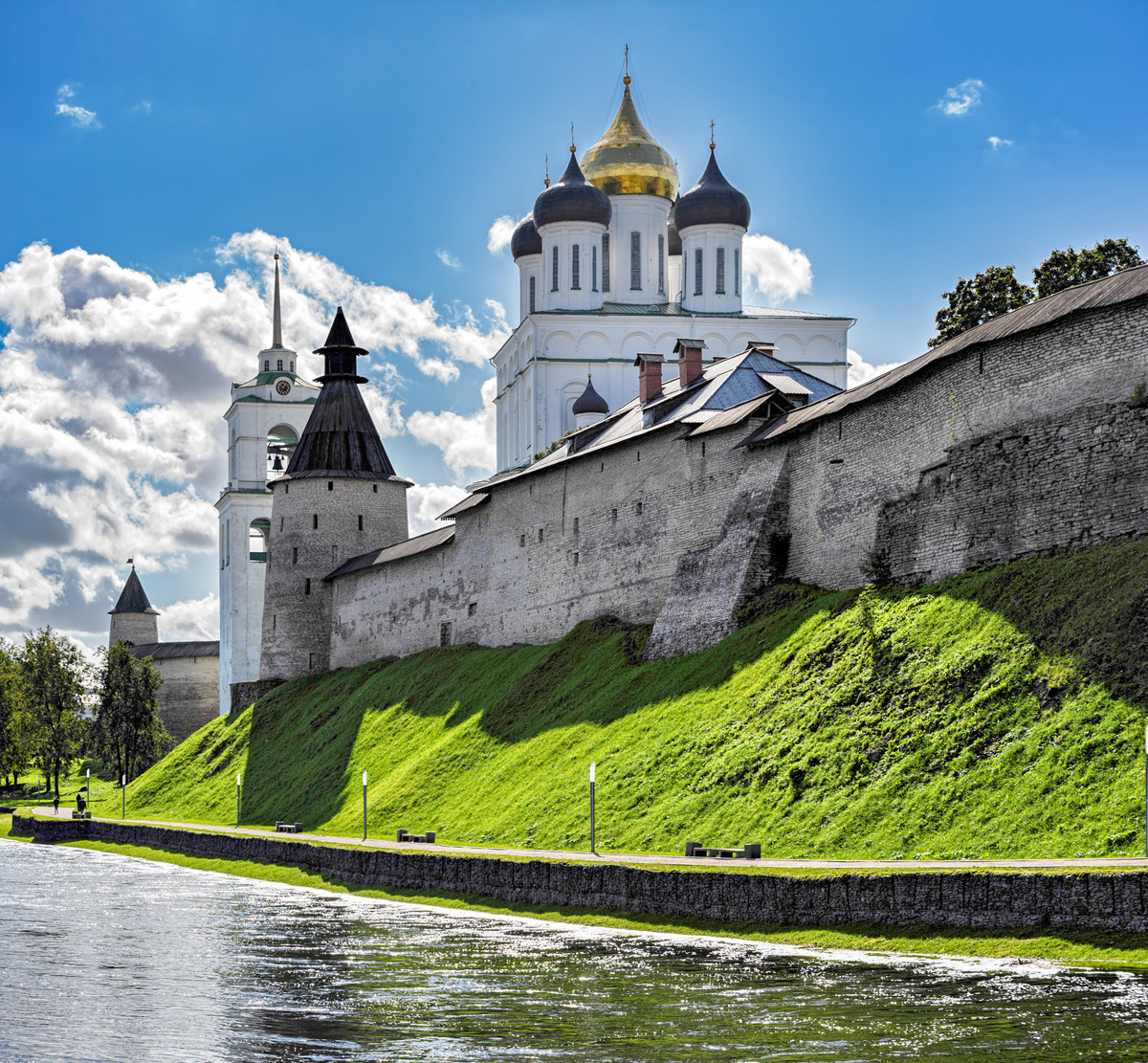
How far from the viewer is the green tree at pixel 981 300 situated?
1483 inches

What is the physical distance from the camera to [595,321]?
69.6 metres

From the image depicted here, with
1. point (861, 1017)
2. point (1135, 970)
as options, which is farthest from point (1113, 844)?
point (861, 1017)

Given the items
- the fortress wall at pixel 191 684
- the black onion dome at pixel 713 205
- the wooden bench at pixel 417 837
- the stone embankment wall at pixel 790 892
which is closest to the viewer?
the stone embankment wall at pixel 790 892

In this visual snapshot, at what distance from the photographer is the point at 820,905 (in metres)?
16.7

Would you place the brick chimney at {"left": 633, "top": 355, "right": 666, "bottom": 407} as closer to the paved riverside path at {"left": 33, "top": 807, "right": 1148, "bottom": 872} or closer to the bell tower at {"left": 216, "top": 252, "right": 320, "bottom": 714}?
the paved riverside path at {"left": 33, "top": 807, "right": 1148, "bottom": 872}

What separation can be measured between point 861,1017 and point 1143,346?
11006 mm

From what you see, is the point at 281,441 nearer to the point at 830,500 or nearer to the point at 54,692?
the point at 54,692

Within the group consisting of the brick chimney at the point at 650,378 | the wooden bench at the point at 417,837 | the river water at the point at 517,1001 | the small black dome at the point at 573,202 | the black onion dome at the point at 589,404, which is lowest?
the river water at the point at 517,1001

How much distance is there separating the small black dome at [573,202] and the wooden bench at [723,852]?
49.0 meters

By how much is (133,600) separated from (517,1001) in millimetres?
89017

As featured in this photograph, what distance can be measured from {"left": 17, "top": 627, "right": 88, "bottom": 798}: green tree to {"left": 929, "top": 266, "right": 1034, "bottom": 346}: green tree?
4341 cm

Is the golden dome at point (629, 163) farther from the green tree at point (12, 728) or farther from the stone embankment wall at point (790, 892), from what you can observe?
the stone embankment wall at point (790, 892)

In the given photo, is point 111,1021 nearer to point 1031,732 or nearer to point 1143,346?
point 1031,732

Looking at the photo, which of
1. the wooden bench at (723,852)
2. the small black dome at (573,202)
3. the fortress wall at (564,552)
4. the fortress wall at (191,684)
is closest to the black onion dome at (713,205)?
the small black dome at (573,202)
